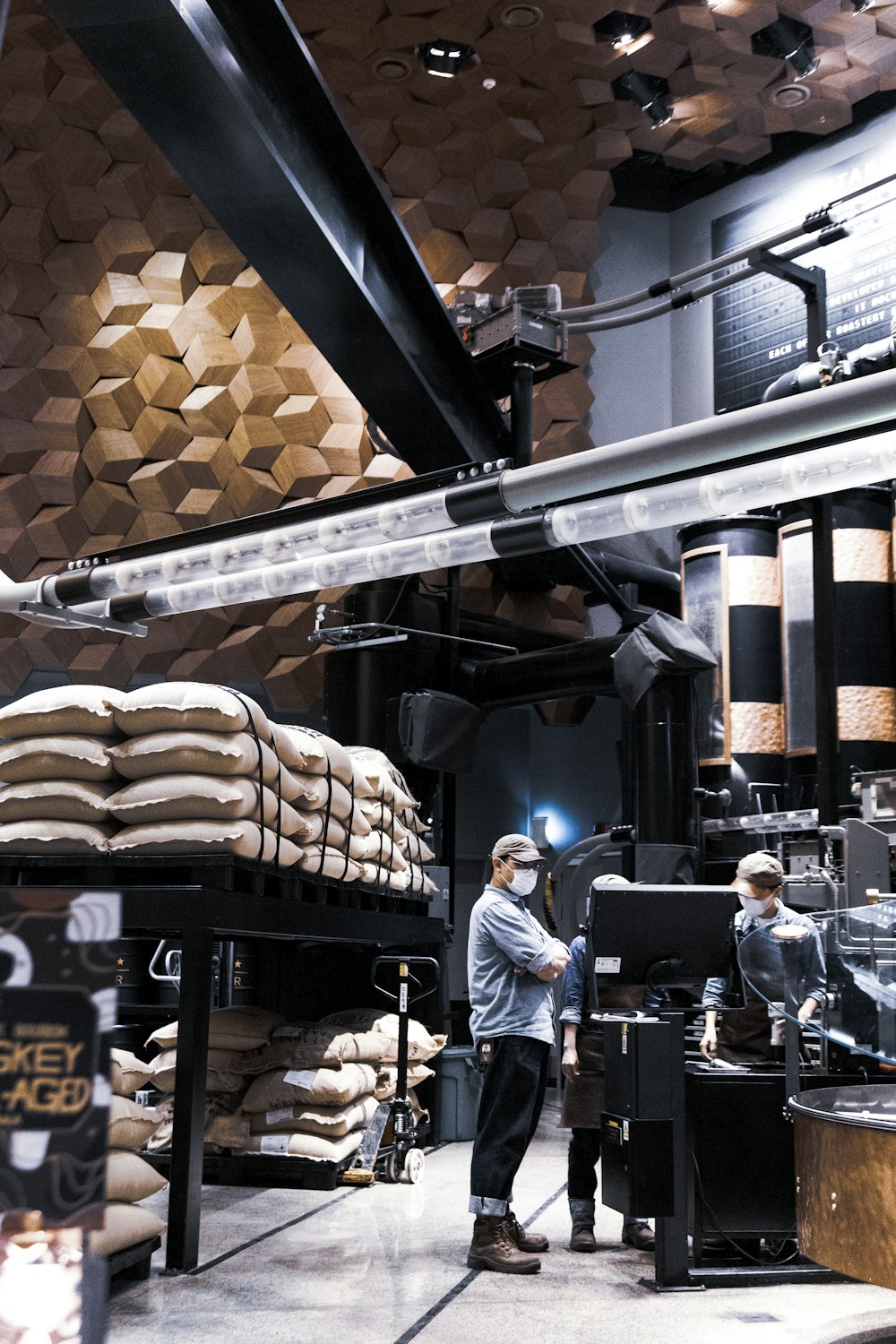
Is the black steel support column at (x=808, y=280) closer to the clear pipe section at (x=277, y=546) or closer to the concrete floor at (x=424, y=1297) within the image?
the clear pipe section at (x=277, y=546)

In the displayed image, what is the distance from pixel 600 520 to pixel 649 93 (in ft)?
25.2

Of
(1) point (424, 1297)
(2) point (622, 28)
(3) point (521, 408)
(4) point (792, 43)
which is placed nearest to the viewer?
(1) point (424, 1297)

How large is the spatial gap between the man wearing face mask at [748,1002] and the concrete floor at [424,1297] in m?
0.90

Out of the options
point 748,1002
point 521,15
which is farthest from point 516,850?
point 521,15

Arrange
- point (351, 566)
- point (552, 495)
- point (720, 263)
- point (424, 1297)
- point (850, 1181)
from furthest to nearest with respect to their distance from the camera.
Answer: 1. point (720, 263)
2. point (351, 566)
3. point (552, 495)
4. point (424, 1297)
5. point (850, 1181)

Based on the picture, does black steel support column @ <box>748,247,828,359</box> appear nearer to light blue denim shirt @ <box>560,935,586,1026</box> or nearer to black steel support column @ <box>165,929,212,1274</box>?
light blue denim shirt @ <box>560,935,586,1026</box>

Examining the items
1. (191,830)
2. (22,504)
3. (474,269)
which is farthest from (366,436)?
(191,830)

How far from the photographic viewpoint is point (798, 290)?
10797 millimetres

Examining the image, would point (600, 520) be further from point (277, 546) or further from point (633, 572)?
point (633, 572)

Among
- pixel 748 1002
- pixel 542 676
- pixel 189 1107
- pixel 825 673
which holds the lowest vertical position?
pixel 189 1107

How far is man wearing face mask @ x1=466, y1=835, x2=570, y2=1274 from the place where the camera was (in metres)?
4.72

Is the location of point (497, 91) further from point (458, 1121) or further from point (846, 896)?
point (458, 1121)

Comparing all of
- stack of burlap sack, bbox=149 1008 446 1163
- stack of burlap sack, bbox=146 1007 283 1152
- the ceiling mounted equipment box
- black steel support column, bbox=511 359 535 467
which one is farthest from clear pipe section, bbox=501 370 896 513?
the ceiling mounted equipment box

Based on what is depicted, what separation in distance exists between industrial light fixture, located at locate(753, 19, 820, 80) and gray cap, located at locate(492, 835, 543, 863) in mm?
8377
